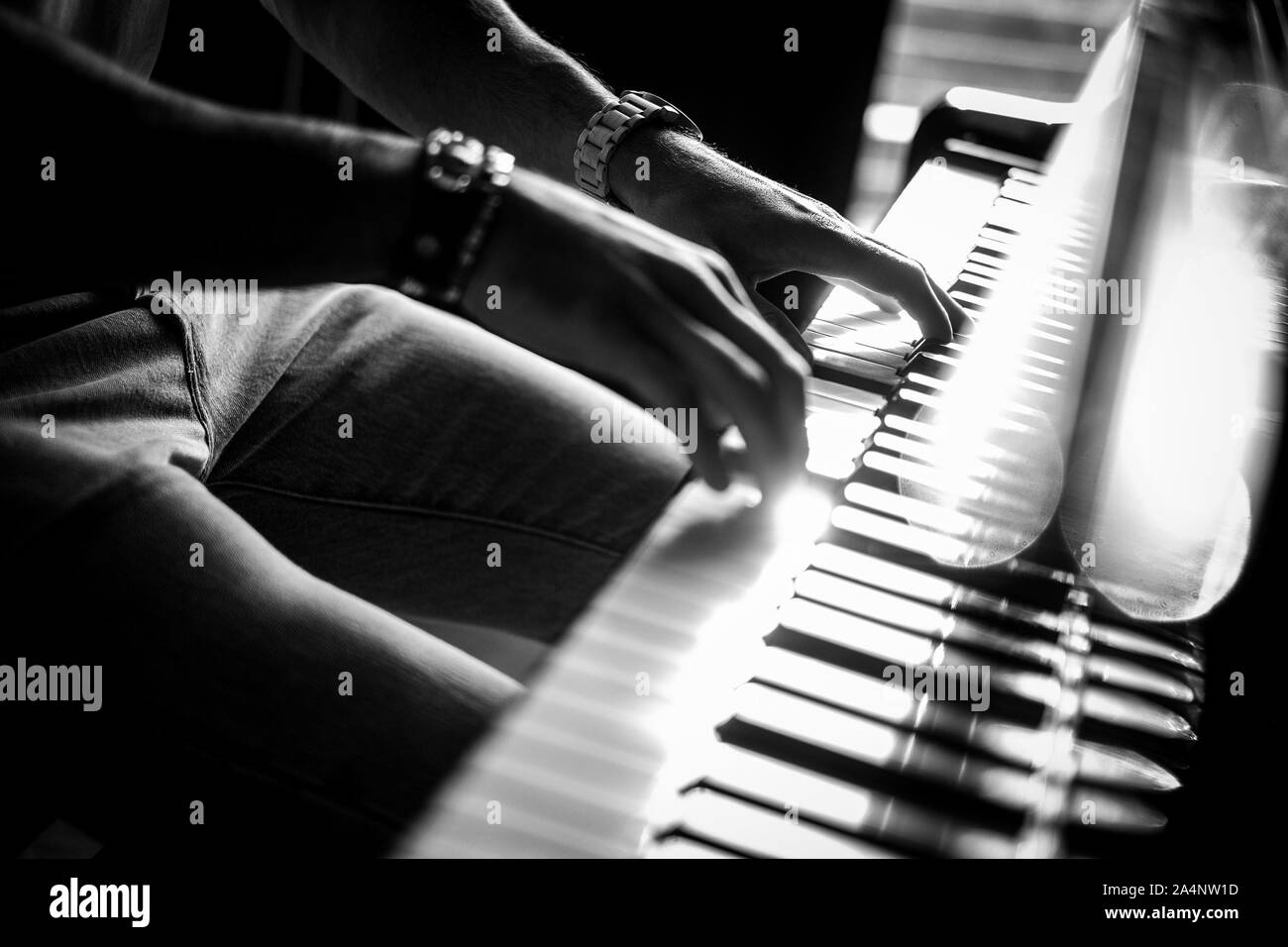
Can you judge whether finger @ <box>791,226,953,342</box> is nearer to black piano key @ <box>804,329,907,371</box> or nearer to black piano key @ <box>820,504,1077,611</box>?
black piano key @ <box>804,329,907,371</box>

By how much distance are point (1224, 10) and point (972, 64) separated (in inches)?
109

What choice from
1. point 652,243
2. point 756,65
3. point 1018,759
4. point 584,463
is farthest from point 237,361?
point 756,65

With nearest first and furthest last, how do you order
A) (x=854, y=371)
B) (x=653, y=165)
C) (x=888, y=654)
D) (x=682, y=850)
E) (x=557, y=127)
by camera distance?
(x=682, y=850) → (x=888, y=654) → (x=854, y=371) → (x=653, y=165) → (x=557, y=127)

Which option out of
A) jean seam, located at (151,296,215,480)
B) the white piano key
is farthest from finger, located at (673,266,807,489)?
jean seam, located at (151,296,215,480)

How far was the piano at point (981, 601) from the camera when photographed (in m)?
0.47

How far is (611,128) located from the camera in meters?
1.05

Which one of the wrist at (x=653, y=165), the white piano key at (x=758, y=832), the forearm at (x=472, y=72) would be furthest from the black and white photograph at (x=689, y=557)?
the forearm at (x=472, y=72)

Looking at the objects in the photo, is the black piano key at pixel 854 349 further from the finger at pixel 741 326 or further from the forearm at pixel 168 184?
the forearm at pixel 168 184

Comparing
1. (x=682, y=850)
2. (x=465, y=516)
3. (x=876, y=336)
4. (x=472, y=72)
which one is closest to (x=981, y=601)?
(x=682, y=850)

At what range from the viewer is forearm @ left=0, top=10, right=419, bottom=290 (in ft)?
2.00

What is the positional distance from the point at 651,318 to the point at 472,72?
689 millimetres

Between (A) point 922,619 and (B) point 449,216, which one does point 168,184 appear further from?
(A) point 922,619

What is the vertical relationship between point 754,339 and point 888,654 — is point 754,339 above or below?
above
